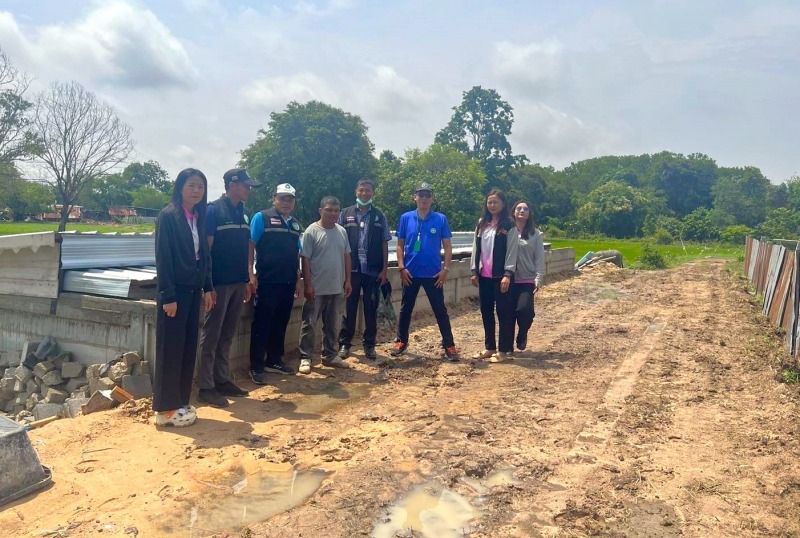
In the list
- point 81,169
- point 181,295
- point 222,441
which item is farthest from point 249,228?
point 81,169

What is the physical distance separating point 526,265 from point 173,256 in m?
3.71

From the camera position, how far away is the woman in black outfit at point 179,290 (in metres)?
4.12

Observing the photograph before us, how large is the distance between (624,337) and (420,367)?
3.51 m

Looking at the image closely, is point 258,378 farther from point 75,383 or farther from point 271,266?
point 75,383

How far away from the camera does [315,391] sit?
5316 mm

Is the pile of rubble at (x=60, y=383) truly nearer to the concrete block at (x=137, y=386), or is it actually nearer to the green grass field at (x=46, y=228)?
the concrete block at (x=137, y=386)

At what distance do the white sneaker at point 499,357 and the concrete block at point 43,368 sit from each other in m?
4.39

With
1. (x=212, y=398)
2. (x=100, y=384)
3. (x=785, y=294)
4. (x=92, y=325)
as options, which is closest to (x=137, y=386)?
(x=100, y=384)

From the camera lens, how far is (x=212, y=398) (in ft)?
15.9

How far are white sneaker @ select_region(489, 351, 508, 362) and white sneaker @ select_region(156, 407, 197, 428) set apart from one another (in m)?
3.36

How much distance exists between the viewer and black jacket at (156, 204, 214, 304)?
13.5 feet

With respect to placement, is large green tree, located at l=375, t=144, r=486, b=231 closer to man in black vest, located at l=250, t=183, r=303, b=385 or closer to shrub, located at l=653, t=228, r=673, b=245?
shrub, located at l=653, t=228, r=673, b=245

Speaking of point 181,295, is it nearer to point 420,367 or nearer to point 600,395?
point 420,367

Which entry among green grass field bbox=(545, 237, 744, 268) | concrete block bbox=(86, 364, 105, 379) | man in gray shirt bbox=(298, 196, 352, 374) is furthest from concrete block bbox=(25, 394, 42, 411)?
green grass field bbox=(545, 237, 744, 268)
